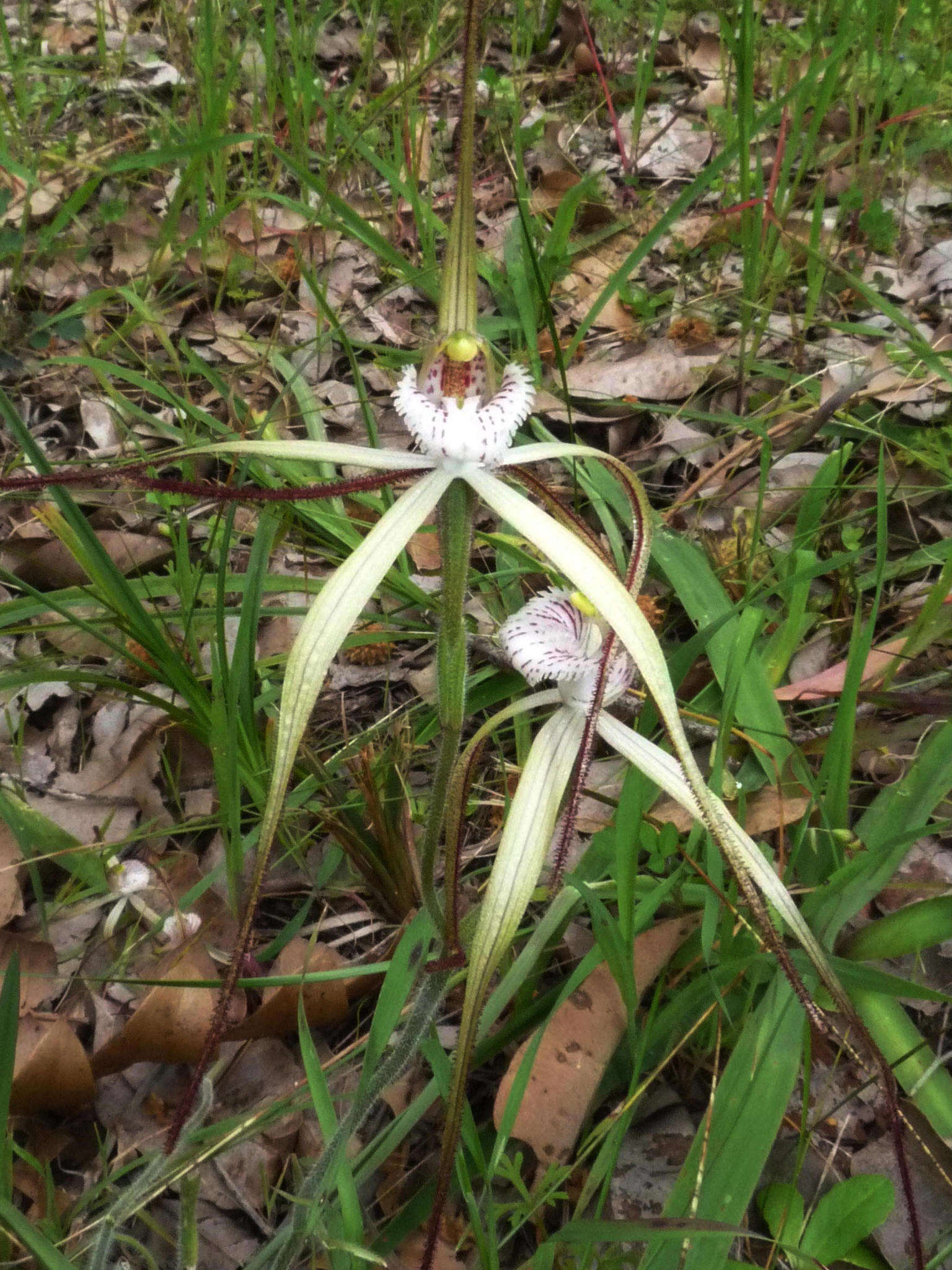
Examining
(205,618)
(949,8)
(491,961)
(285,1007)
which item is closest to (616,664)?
(491,961)

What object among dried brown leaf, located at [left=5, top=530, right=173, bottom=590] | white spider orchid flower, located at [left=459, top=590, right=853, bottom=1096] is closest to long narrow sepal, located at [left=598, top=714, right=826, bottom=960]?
white spider orchid flower, located at [left=459, top=590, right=853, bottom=1096]

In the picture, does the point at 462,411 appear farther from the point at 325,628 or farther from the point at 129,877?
the point at 129,877

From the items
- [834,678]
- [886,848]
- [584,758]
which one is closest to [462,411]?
[584,758]

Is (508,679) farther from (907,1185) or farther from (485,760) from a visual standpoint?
(907,1185)

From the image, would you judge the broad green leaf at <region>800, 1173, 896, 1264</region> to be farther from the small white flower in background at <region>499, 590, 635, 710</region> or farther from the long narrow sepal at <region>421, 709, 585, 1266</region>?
the small white flower in background at <region>499, 590, 635, 710</region>

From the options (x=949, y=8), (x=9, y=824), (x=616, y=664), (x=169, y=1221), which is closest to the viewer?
(x=616, y=664)
